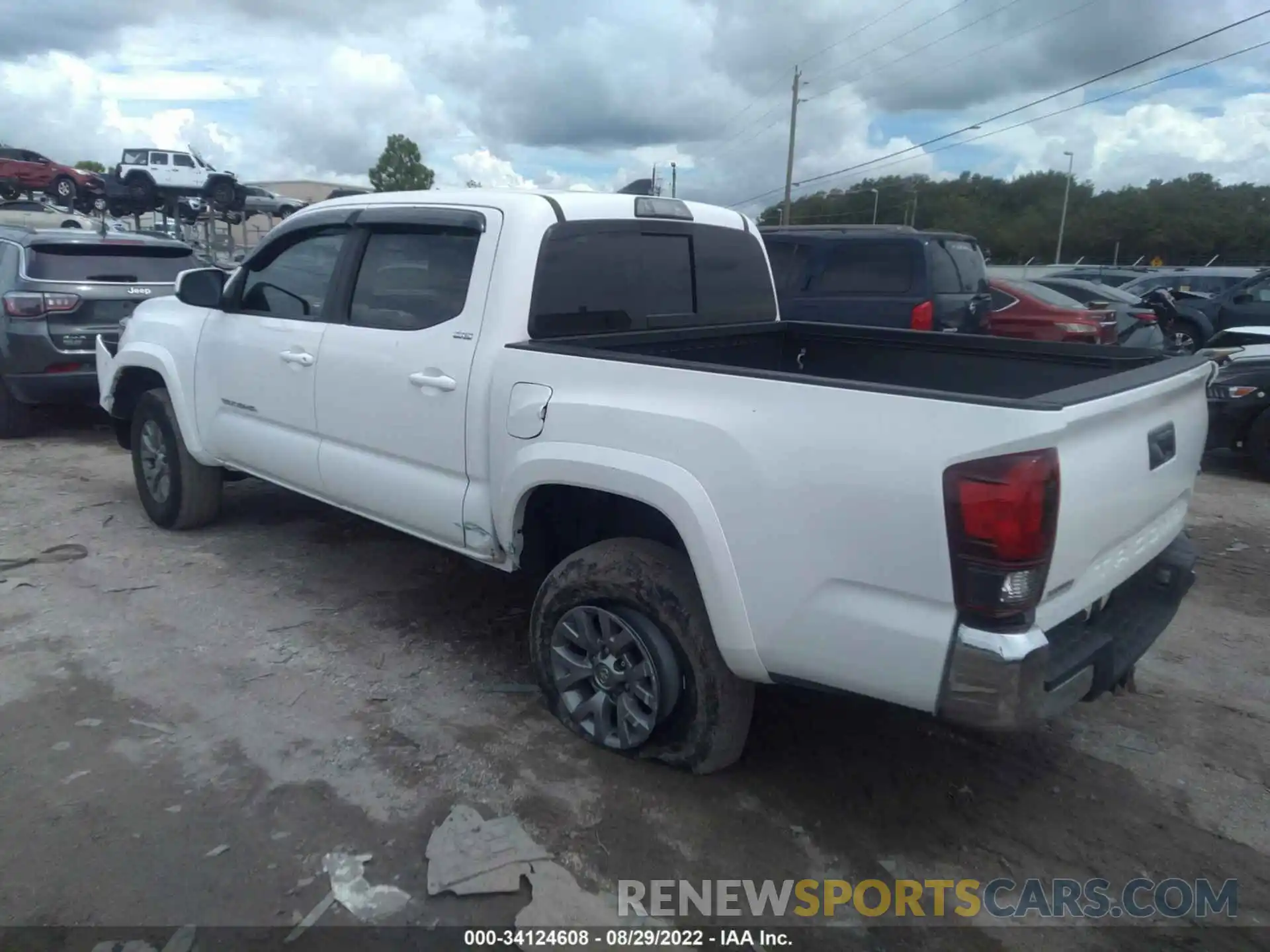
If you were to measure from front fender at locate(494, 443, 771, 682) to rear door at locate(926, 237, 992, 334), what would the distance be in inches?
264

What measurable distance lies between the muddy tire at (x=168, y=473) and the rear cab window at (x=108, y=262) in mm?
3055

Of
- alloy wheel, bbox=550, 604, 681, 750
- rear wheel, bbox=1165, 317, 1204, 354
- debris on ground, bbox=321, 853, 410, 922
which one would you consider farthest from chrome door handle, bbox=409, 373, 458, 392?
rear wheel, bbox=1165, 317, 1204, 354

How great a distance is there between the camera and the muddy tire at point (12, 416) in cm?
861

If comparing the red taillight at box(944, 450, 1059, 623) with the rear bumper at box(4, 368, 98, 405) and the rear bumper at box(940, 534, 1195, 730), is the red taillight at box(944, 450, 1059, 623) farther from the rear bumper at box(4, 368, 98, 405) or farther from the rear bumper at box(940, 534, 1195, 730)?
the rear bumper at box(4, 368, 98, 405)

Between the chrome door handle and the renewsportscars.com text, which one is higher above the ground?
the chrome door handle

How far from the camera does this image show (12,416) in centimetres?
872

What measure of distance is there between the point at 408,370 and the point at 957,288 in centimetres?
704

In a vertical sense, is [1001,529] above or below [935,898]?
above

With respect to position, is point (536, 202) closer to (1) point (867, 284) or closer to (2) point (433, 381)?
(2) point (433, 381)

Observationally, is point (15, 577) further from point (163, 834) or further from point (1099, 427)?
point (1099, 427)

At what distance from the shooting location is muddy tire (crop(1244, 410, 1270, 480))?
320 inches

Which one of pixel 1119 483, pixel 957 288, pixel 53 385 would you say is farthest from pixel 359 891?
pixel 957 288

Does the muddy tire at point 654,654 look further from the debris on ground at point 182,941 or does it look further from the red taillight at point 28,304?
the red taillight at point 28,304

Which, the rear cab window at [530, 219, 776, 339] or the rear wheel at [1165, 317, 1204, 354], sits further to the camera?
the rear wheel at [1165, 317, 1204, 354]
